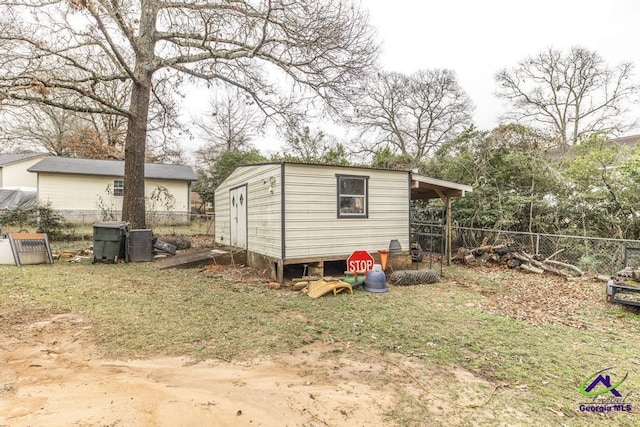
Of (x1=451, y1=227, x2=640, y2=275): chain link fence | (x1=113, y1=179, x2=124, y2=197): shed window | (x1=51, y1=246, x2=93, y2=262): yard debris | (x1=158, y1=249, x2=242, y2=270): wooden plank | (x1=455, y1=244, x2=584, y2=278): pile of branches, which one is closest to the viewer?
(x1=451, y1=227, x2=640, y2=275): chain link fence

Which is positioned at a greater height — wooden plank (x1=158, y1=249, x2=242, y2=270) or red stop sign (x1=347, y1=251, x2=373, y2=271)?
red stop sign (x1=347, y1=251, x2=373, y2=271)

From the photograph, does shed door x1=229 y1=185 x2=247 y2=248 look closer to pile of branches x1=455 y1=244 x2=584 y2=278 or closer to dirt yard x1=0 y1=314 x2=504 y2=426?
dirt yard x1=0 y1=314 x2=504 y2=426

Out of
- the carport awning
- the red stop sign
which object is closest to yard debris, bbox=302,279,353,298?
the red stop sign

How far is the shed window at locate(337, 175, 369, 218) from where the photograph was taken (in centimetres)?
739

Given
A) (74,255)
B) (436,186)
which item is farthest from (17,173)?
(436,186)

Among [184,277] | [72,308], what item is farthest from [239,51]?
[72,308]

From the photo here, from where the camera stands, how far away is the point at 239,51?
390 inches

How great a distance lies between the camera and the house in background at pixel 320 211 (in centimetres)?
685

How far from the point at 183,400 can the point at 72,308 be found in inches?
143

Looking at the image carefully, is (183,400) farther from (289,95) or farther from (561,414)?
(289,95)

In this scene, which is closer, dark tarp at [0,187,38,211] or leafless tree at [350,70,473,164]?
dark tarp at [0,187,38,211]

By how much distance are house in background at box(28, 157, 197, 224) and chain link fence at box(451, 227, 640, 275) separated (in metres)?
14.2

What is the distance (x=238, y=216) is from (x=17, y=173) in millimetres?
22119

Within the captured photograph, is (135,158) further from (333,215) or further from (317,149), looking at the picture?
(317,149)
